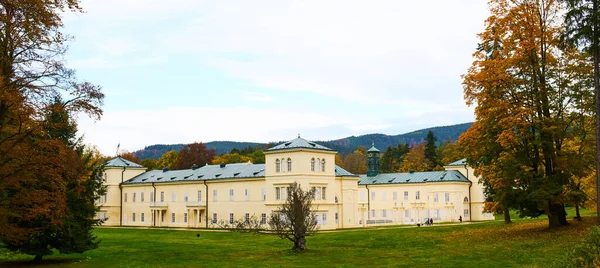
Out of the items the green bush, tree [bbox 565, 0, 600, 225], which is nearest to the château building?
tree [bbox 565, 0, 600, 225]

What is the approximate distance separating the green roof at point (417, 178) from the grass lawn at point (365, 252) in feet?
85.8

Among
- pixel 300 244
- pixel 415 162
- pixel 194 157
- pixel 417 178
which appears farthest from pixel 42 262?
pixel 415 162

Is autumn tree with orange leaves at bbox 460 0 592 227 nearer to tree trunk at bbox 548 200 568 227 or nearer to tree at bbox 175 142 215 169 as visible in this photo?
tree trunk at bbox 548 200 568 227

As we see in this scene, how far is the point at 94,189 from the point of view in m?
30.5

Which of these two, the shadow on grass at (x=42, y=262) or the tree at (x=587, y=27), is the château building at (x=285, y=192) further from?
the tree at (x=587, y=27)

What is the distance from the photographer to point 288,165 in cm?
5481

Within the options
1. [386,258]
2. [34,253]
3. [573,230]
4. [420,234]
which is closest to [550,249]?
[573,230]

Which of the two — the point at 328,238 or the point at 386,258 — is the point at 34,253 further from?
the point at 328,238

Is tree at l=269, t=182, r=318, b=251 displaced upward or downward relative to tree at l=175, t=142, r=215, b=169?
downward

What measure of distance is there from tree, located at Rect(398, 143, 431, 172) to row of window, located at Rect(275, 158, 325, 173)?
4122cm

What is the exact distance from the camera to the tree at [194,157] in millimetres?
97500

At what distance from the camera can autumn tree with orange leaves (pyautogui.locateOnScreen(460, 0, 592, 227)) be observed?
30.2 meters

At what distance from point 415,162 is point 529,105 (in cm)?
6969

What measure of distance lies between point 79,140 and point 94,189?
2594mm
